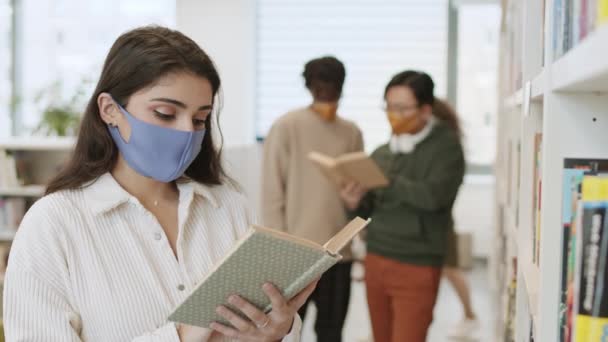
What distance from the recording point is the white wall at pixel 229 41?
6.66 meters

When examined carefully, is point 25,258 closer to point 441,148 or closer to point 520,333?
point 520,333

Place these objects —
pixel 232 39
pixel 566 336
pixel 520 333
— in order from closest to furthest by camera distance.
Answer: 1. pixel 566 336
2. pixel 520 333
3. pixel 232 39

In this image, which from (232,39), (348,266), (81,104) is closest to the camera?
(348,266)

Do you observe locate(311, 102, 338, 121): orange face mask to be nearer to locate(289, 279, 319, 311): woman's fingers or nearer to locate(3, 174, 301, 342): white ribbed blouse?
locate(3, 174, 301, 342): white ribbed blouse

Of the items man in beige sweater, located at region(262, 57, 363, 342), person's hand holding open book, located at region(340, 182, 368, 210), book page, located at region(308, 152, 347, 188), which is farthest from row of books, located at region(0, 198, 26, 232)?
person's hand holding open book, located at region(340, 182, 368, 210)

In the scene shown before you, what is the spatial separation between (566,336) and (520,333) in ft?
2.47

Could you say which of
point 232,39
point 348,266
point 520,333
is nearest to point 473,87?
point 232,39

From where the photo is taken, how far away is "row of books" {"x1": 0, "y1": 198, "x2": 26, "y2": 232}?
457 centimetres

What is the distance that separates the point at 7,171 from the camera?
14.9ft

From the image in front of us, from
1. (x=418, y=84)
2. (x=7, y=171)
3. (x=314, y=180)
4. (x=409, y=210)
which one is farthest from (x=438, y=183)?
(x=7, y=171)

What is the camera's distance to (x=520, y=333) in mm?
1642

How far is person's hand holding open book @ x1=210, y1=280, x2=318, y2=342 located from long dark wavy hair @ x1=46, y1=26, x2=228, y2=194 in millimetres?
424

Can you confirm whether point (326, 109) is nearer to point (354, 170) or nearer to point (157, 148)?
point (354, 170)

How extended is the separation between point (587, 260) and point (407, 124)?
202 centimetres
